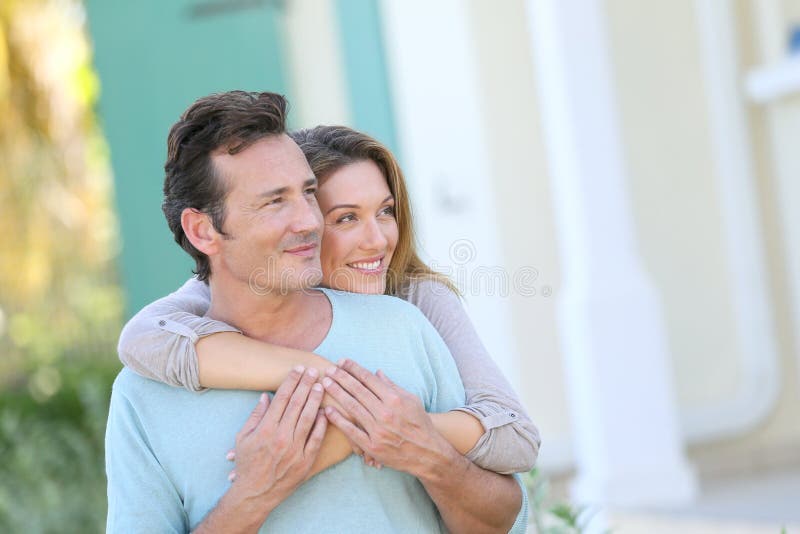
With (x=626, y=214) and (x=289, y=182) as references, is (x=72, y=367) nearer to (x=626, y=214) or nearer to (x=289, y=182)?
(x=626, y=214)

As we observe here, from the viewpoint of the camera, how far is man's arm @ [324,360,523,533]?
6.24 feet

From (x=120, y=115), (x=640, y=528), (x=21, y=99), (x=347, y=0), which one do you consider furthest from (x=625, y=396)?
(x=21, y=99)

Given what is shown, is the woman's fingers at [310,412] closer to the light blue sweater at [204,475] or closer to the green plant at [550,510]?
the light blue sweater at [204,475]

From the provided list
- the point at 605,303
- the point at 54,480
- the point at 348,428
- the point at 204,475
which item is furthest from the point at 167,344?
the point at 54,480

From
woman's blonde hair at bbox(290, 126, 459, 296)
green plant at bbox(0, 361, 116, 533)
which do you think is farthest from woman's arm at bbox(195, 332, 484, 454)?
green plant at bbox(0, 361, 116, 533)

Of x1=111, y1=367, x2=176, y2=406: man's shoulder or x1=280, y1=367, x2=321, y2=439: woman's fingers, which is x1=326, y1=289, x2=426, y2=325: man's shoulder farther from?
x1=111, y1=367, x2=176, y2=406: man's shoulder

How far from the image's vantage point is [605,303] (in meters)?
4.41

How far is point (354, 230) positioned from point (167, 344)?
1.26ft

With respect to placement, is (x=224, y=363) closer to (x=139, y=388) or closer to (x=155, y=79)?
(x=139, y=388)

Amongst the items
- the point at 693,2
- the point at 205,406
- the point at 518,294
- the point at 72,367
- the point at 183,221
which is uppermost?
the point at 693,2

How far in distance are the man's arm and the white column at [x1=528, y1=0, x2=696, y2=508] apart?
2462 millimetres

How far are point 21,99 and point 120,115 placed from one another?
A: 6.82 meters

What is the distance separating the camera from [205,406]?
2.01m

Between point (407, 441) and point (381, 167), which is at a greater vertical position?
point (381, 167)
